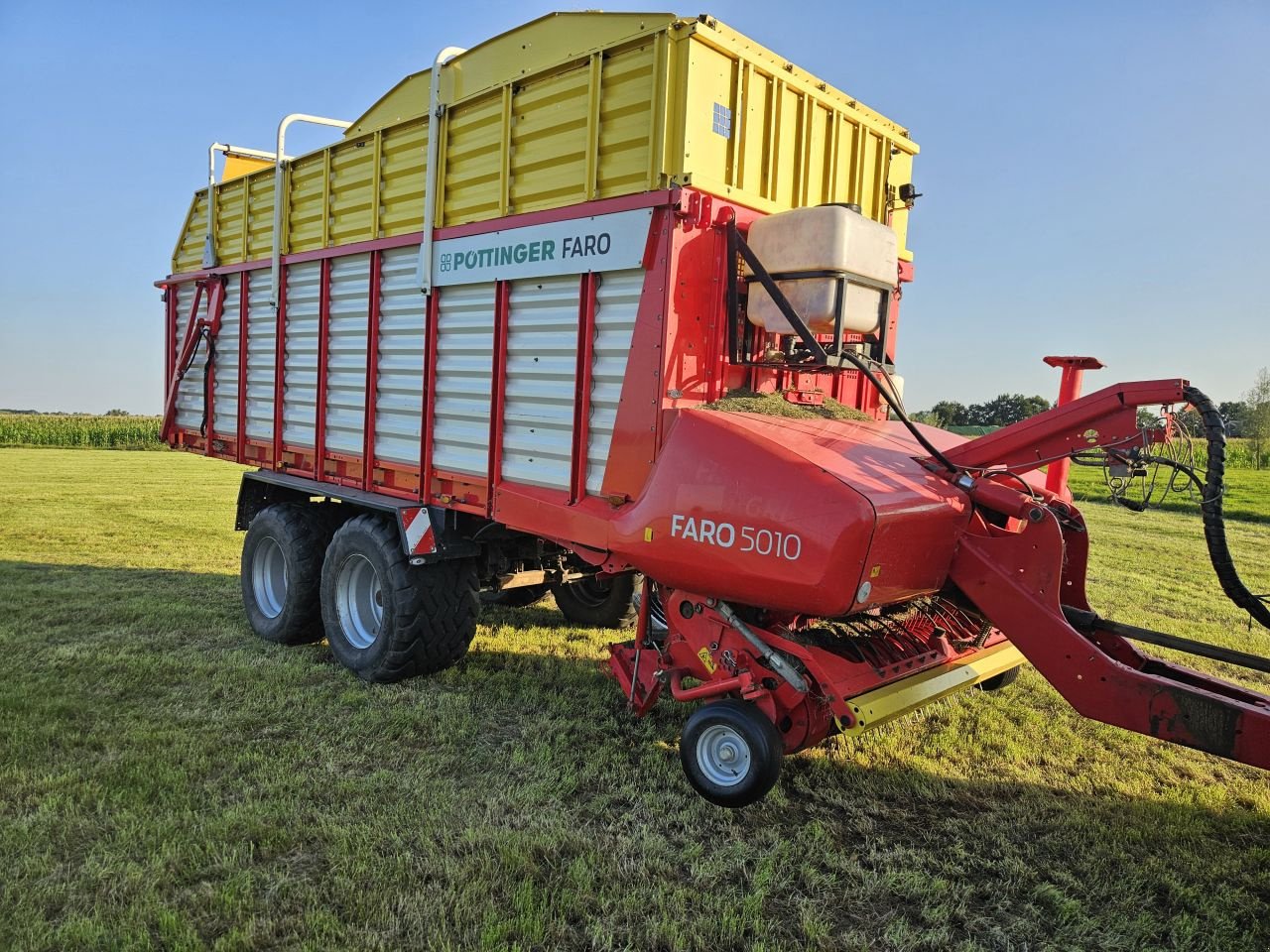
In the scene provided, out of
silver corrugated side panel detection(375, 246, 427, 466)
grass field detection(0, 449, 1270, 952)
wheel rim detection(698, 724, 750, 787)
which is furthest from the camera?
silver corrugated side panel detection(375, 246, 427, 466)

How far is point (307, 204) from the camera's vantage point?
6.23m

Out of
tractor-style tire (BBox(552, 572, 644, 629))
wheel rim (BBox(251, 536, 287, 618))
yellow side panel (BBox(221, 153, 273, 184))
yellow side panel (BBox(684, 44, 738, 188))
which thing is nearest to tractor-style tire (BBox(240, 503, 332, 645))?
wheel rim (BBox(251, 536, 287, 618))

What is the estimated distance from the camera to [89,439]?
3709cm

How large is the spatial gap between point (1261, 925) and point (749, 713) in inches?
73.6

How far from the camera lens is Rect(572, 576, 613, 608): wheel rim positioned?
6785mm

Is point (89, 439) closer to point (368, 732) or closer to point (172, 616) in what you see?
point (172, 616)

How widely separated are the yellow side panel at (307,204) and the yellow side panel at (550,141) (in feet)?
6.70

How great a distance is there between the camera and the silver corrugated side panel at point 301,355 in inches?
241

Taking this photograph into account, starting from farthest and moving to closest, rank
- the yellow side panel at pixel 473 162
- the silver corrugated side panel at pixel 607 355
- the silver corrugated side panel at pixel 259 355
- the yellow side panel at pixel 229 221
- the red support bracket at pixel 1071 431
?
the yellow side panel at pixel 229 221, the silver corrugated side panel at pixel 259 355, the yellow side panel at pixel 473 162, the silver corrugated side panel at pixel 607 355, the red support bracket at pixel 1071 431

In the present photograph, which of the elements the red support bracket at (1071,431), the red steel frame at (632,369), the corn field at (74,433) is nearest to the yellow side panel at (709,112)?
the red steel frame at (632,369)

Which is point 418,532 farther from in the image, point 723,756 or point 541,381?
point 723,756

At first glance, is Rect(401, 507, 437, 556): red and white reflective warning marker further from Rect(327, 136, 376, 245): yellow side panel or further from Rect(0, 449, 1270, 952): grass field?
Rect(327, 136, 376, 245): yellow side panel

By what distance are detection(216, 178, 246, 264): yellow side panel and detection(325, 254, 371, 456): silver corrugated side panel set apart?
1629 mm

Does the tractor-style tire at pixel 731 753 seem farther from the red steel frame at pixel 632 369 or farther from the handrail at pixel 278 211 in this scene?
the handrail at pixel 278 211
